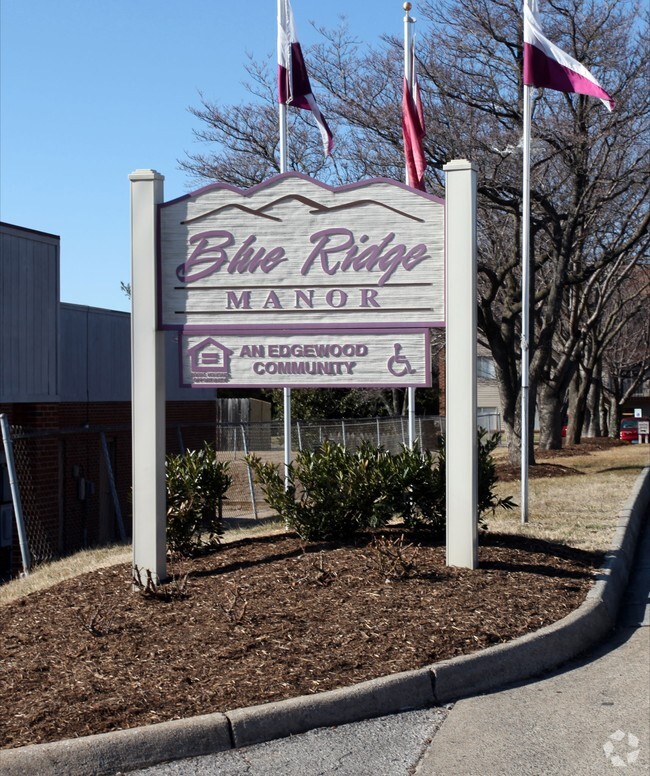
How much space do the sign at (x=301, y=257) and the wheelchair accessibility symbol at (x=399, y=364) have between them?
0.20 m

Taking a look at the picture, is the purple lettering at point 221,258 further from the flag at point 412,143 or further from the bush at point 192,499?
the flag at point 412,143

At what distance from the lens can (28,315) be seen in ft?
46.9

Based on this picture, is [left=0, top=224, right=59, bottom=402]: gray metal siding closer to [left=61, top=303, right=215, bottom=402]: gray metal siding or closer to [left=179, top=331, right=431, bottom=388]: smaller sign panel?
[left=61, top=303, right=215, bottom=402]: gray metal siding

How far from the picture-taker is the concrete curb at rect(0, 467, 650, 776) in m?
4.90

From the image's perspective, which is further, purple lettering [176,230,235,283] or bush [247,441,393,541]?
bush [247,441,393,541]

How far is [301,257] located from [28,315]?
277 inches

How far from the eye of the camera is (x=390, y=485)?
9.01 meters

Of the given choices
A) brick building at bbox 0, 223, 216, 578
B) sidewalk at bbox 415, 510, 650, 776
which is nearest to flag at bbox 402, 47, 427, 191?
brick building at bbox 0, 223, 216, 578

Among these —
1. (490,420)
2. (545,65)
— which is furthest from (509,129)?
(490,420)

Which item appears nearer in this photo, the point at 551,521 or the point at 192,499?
the point at 192,499

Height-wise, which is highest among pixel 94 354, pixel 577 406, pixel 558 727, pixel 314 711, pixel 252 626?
pixel 94 354

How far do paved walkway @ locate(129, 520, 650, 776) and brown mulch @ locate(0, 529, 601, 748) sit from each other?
41cm

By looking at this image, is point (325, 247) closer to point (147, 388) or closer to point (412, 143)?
point (147, 388)

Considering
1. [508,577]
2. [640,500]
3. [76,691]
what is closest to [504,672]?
[508,577]
